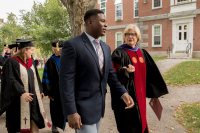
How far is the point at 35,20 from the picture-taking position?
4850 cm

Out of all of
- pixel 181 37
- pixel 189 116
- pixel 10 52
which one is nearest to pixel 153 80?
pixel 189 116

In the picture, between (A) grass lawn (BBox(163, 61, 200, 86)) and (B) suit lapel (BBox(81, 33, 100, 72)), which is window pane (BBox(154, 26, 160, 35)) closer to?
(A) grass lawn (BBox(163, 61, 200, 86))

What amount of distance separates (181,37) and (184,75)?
40.1 ft

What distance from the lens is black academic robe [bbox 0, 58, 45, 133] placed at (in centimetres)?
491

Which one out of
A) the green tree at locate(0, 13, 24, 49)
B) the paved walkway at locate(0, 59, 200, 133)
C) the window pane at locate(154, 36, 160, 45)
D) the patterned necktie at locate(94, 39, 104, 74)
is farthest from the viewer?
the green tree at locate(0, 13, 24, 49)

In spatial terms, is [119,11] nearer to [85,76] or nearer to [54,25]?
[54,25]

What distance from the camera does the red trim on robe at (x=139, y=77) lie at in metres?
4.64

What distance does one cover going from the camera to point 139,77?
4.68m

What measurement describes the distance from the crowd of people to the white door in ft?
69.3

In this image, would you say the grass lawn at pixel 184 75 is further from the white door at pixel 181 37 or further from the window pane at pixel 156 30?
the window pane at pixel 156 30

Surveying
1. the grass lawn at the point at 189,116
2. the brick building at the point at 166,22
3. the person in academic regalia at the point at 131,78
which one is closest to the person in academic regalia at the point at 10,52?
the person in academic regalia at the point at 131,78

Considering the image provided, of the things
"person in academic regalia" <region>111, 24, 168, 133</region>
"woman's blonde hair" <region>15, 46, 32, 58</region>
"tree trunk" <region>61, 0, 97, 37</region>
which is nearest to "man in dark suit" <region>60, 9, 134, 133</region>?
"person in academic regalia" <region>111, 24, 168, 133</region>

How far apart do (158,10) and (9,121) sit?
964 inches

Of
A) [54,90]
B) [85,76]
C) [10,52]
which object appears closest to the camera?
[85,76]
